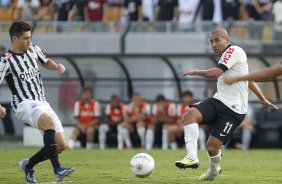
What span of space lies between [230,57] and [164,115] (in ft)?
40.2

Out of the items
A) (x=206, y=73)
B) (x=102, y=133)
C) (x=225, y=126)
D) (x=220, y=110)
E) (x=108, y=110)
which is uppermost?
(x=206, y=73)

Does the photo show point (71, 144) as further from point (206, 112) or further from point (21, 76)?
point (21, 76)

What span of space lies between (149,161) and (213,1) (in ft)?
A: 46.5

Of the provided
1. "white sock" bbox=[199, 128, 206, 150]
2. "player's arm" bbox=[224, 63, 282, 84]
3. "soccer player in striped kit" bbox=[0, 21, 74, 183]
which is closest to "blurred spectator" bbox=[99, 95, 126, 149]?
"white sock" bbox=[199, 128, 206, 150]

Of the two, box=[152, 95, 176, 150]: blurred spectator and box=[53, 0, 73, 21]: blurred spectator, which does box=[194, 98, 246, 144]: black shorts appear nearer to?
box=[152, 95, 176, 150]: blurred spectator

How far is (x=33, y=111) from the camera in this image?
12.1 m

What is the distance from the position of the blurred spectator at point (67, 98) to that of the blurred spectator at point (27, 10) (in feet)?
8.32

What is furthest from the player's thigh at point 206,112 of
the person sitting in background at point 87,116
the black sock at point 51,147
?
the person sitting in background at point 87,116

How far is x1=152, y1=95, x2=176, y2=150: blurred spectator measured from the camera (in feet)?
80.3

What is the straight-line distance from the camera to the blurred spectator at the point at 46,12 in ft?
89.4

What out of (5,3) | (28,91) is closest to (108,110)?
(5,3)

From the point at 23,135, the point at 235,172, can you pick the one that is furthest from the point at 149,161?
the point at 23,135

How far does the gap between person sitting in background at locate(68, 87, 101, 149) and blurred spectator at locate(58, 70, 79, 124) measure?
909mm

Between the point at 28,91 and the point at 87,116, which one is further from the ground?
the point at 28,91
